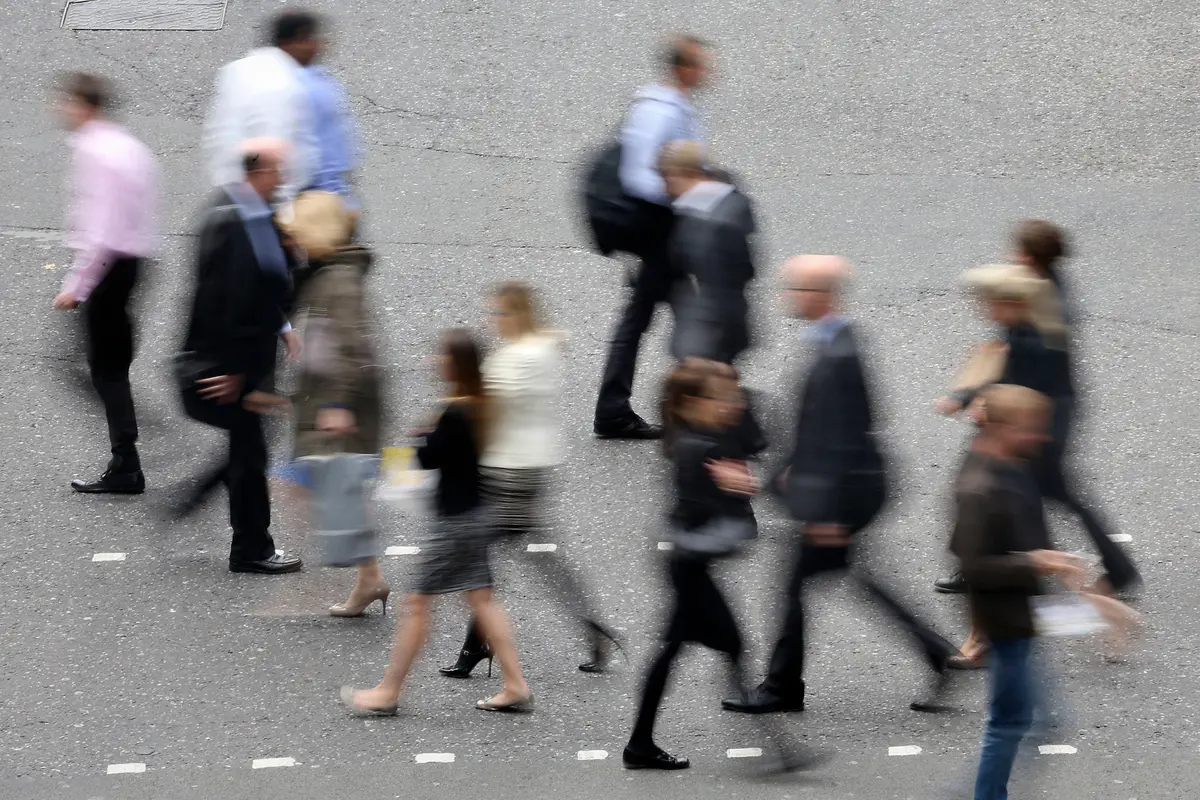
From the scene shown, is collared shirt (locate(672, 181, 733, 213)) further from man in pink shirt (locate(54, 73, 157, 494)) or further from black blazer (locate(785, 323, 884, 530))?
man in pink shirt (locate(54, 73, 157, 494))

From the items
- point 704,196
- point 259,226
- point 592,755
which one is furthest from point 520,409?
point 704,196

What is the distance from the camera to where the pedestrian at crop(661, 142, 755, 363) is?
714 cm

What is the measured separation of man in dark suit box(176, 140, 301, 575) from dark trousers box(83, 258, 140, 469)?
815mm

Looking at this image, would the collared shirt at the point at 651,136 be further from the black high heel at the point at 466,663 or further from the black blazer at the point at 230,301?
the black high heel at the point at 466,663

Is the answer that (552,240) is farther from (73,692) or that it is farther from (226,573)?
(73,692)

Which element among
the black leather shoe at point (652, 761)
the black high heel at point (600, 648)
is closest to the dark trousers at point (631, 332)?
the black high heel at point (600, 648)

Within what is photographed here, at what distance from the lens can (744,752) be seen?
19.5ft

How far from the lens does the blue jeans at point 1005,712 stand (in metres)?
5.12

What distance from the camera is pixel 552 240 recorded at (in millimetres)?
10500

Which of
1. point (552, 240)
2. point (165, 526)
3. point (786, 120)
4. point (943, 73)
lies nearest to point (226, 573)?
point (165, 526)

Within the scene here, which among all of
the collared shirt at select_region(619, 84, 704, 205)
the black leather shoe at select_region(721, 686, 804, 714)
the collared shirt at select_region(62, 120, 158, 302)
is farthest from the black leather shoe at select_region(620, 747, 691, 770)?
the collared shirt at select_region(62, 120, 158, 302)

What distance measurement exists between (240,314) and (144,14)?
7349mm

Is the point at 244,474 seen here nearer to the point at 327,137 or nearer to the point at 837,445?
the point at 327,137

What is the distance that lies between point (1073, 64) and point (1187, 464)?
18.3 ft
